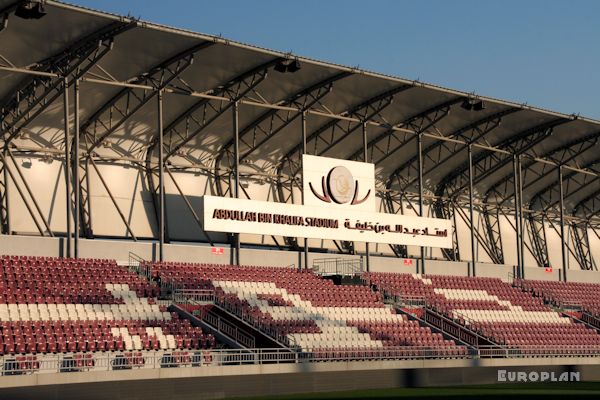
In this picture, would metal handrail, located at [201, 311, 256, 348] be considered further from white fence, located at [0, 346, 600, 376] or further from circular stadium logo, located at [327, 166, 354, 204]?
circular stadium logo, located at [327, 166, 354, 204]

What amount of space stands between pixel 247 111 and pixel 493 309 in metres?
16.4

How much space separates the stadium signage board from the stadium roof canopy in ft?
15.6

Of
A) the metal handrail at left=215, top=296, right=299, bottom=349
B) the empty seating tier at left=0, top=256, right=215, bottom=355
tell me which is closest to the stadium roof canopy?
the empty seating tier at left=0, top=256, right=215, bottom=355

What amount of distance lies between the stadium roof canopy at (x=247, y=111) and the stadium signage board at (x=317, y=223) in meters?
4.76

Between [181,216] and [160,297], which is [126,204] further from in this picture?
[160,297]

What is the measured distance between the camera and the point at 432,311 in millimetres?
49375

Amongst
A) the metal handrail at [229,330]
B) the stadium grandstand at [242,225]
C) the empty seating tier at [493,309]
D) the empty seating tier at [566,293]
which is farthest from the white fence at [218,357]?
the empty seating tier at [566,293]

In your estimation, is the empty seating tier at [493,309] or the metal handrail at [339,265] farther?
the metal handrail at [339,265]

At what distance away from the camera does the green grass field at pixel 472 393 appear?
31844 millimetres

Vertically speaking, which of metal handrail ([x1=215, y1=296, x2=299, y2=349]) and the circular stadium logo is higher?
the circular stadium logo

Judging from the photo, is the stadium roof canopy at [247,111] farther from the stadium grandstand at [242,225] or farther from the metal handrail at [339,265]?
the metal handrail at [339,265]

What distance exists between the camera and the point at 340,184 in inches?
1992

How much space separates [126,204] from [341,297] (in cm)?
1331

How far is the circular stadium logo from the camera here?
165 ft
